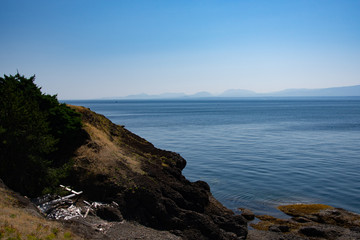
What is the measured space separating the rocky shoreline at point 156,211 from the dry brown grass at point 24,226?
1.29m

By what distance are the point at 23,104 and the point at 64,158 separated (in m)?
5.93

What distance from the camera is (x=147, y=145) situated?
40562 mm

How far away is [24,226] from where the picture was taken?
17812 mm

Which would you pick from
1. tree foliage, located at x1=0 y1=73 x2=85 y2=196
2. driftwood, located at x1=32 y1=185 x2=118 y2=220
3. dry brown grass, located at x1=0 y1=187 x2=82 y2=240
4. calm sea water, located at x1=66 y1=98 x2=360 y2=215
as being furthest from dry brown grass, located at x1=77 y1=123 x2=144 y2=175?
calm sea water, located at x1=66 y1=98 x2=360 y2=215

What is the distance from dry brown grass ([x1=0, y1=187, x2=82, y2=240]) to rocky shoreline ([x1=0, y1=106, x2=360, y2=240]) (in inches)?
50.9

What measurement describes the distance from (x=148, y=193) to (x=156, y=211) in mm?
1667

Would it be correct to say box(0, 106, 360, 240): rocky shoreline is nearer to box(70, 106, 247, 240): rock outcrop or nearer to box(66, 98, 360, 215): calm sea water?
box(70, 106, 247, 240): rock outcrop

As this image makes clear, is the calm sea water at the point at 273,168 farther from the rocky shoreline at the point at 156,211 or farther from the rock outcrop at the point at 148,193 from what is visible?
the rock outcrop at the point at 148,193

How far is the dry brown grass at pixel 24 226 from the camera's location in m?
16.9

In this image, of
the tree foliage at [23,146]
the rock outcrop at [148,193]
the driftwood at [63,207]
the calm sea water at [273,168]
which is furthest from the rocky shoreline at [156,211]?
the calm sea water at [273,168]

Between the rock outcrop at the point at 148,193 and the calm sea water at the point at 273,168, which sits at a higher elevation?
the rock outcrop at the point at 148,193

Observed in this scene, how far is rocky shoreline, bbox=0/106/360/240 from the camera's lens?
79.7ft

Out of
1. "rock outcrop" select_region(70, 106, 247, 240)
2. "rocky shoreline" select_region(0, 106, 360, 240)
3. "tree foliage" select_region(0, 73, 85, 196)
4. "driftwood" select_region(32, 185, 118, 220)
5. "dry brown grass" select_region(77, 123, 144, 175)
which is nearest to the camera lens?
"driftwood" select_region(32, 185, 118, 220)

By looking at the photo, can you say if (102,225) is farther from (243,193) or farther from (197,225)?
(243,193)
